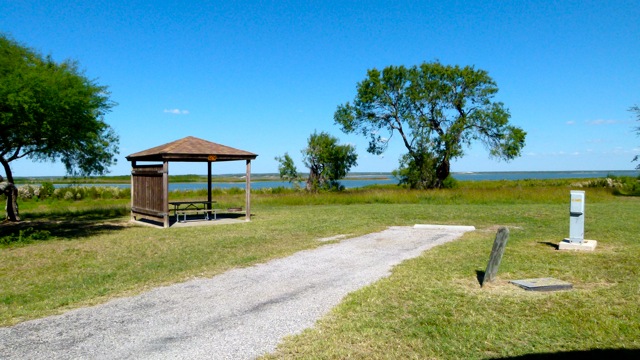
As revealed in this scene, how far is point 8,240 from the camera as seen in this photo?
11.4 m

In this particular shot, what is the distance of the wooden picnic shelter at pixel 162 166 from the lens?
49.8ft

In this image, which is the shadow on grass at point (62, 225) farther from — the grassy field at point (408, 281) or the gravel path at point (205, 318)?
the gravel path at point (205, 318)

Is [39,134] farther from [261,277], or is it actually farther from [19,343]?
[19,343]

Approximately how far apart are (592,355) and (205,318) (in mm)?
3828

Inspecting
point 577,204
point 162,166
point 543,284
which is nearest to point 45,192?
point 162,166

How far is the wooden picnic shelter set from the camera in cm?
1516

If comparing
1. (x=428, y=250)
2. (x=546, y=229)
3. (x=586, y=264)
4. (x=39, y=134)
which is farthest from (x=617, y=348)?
(x=39, y=134)

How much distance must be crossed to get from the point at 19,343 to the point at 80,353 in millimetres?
757

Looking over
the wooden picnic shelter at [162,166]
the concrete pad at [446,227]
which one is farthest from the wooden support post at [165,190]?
the concrete pad at [446,227]

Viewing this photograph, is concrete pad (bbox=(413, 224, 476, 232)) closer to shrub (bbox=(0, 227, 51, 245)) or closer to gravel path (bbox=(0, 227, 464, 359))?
gravel path (bbox=(0, 227, 464, 359))

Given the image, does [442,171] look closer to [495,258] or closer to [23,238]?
[23,238]

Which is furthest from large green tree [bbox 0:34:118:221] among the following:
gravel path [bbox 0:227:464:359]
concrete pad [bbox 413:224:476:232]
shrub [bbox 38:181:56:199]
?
shrub [bbox 38:181:56:199]

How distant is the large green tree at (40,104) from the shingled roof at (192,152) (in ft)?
6.22

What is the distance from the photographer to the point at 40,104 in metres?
11.3
